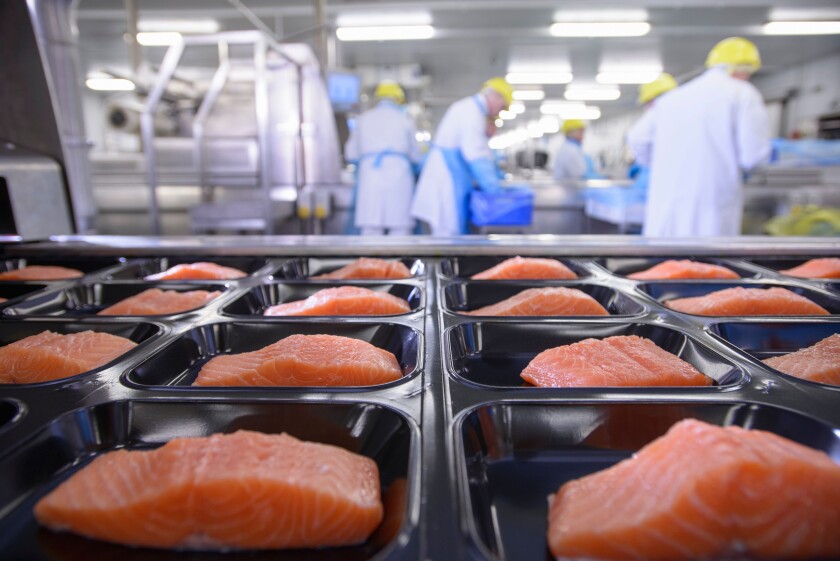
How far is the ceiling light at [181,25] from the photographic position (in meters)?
9.65

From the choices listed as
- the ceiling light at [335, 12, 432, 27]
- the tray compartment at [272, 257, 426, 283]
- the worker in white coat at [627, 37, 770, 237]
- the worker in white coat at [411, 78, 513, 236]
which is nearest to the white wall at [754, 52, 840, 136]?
the ceiling light at [335, 12, 432, 27]

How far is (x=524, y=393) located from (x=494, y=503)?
21 centimetres

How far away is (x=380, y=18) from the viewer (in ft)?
28.7

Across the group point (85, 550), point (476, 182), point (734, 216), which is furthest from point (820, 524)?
point (476, 182)

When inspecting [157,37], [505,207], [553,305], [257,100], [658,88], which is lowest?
[553,305]

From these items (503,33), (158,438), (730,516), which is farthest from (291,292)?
(503,33)

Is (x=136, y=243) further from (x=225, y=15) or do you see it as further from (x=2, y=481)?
(x=225, y=15)


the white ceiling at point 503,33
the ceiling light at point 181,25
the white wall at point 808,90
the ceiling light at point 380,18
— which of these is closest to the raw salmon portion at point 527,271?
the white ceiling at point 503,33

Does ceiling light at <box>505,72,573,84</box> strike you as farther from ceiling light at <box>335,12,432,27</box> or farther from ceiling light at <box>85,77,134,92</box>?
ceiling light at <box>85,77,134,92</box>

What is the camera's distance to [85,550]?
30.0 inches

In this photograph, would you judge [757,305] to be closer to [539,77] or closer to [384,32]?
[384,32]

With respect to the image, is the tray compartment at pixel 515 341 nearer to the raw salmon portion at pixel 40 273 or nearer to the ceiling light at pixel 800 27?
the raw salmon portion at pixel 40 273

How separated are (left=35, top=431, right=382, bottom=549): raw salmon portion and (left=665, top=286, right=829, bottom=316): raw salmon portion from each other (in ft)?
3.98

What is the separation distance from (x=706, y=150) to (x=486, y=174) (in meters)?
1.89
